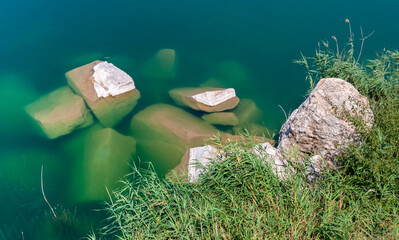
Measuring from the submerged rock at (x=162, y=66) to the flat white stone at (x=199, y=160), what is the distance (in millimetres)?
2807

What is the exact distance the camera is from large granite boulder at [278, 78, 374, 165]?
4043 millimetres

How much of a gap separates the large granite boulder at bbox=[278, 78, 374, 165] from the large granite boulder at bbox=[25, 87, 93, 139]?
4.05m

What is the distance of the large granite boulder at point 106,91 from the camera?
20.5 ft

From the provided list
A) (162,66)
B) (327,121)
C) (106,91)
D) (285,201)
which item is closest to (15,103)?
(106,91)

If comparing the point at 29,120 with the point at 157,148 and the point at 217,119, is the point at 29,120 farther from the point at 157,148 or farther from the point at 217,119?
the point at 217,119

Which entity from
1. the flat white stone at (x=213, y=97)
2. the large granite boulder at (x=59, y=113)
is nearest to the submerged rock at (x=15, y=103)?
the large granite boulder at (x=59, y=113)

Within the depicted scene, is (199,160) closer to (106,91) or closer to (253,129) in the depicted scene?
(253,129)

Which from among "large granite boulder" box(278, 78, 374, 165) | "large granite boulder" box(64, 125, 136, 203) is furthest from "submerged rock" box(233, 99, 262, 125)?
"large granite boulder" box(64, 125, 136, 203)

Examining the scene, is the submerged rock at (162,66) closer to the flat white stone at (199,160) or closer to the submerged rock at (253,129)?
the submerged rock at (253,129)

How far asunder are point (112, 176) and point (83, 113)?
1790 millimetres

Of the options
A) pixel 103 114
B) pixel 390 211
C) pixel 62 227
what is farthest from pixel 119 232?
pixel 390 211

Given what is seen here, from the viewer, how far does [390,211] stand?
10.4 ft

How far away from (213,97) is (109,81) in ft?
7.49

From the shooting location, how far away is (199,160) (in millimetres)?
4594
